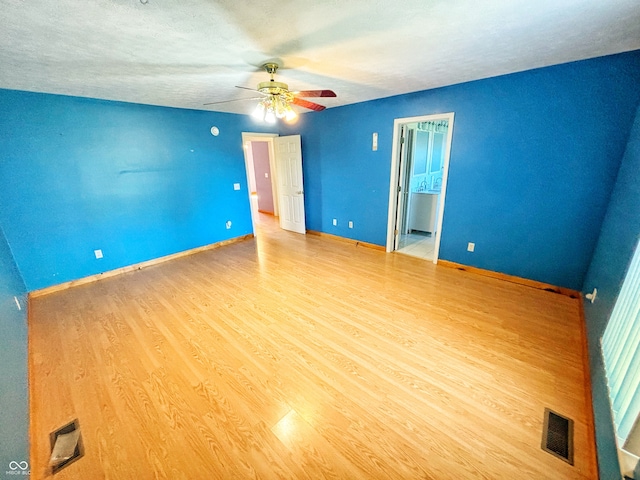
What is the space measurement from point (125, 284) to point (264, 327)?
2344 mm

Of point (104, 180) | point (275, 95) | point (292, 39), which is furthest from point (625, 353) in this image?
point (104, 180)

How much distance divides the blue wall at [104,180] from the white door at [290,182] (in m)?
0.90

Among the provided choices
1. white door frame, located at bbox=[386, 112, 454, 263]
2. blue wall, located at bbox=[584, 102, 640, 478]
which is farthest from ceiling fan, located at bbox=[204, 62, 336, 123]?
blue wall, located at bbox=[584, 102, 640, 478]

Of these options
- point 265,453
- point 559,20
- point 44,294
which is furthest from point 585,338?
point 44,294

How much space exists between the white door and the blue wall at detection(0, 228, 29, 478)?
13.3 feet

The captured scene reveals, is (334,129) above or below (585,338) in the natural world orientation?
above

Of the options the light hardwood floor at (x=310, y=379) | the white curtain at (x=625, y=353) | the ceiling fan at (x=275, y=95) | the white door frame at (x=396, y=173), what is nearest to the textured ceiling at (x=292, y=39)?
the ceiling fan at (x=275, y=95)

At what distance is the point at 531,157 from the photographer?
2.69m

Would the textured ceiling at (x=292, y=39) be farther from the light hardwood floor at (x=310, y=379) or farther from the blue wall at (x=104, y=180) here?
the light hardwood floor at (x=310, y=379)

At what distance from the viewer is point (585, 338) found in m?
2.09

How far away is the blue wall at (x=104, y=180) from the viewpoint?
2.82 metres

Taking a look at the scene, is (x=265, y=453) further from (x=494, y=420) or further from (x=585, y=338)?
(x=585, y=338)

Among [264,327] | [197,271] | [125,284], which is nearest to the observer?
[264,327]

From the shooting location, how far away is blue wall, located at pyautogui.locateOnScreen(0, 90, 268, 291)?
2.82m
